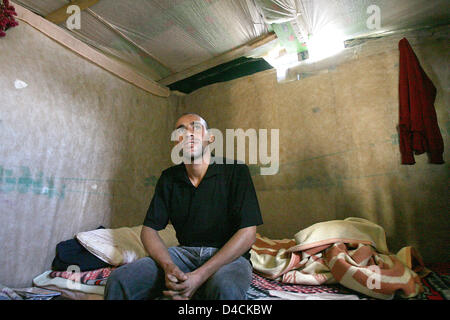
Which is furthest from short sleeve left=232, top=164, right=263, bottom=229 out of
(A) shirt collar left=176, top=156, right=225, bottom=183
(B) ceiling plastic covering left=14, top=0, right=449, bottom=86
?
(B) ceiling plastic covering left=14, top=0, right=449, bottom=86

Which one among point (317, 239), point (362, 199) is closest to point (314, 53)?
point (362, 199)

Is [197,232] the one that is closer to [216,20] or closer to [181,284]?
[181,284]

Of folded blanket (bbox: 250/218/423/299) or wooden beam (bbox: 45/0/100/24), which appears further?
wooden beam (bbox: 45/0/100/24)

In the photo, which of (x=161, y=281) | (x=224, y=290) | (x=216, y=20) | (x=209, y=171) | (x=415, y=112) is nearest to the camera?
(x=224, y=290)

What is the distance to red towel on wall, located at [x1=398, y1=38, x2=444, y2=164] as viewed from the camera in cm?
184

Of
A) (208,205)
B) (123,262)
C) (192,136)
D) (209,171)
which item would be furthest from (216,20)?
(123,262)

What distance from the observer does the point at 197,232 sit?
140 centimetres

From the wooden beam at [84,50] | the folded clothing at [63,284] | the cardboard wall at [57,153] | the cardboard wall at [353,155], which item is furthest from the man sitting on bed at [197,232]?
the wooden beam at [84,50]

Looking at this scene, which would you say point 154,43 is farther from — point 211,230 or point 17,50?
point 211,230

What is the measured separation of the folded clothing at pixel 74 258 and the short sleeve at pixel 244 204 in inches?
43.1

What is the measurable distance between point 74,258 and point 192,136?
4.12 ft

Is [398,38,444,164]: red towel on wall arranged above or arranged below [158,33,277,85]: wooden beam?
below

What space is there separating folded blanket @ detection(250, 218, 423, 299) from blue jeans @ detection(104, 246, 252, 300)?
1.44 feet

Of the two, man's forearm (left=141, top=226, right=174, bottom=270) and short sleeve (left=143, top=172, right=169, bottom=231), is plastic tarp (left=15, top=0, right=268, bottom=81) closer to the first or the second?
short sleeve (left=143, top=172, right=169, bottom=231)
